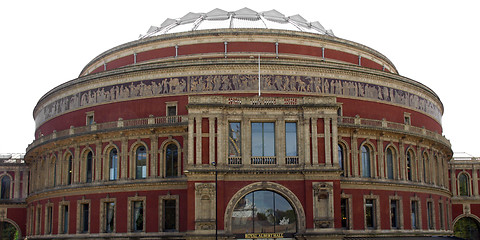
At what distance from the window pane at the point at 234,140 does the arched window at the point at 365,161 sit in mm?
14929

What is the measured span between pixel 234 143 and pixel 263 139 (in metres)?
2.17

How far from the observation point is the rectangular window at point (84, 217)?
54.1 m

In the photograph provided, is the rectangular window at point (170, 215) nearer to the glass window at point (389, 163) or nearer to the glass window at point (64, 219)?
the glass window at point (64, 219)

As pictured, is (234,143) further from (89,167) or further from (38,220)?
(38,220)

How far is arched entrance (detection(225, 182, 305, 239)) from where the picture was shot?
42.9 m

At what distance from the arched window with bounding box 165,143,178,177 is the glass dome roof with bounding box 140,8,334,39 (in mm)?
14926

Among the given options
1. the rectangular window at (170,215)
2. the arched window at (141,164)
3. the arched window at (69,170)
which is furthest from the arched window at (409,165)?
the arched window at (69,170)

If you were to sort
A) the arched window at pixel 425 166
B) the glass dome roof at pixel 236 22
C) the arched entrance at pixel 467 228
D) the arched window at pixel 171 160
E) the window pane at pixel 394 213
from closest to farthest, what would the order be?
the arched window at pixel 171 160 < the window pane at pixel 394 213 < the arched window at pixel 425 166 < the glass dome roof at pixel 236 22 < the arched entrance at pixel 467 228

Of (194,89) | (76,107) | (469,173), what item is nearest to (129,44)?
(76,107)

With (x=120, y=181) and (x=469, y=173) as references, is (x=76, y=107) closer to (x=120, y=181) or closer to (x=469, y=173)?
(x=120, y=181)

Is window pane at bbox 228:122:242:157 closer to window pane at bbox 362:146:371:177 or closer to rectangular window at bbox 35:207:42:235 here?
window pane at bbox 362:146:371:177

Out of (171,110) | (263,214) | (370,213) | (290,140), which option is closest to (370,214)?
(370,213)

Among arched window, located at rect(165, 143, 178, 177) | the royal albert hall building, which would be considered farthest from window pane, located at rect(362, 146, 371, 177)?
arched window, located at rect(165, 143, 178, 177)

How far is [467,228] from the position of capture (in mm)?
77375
